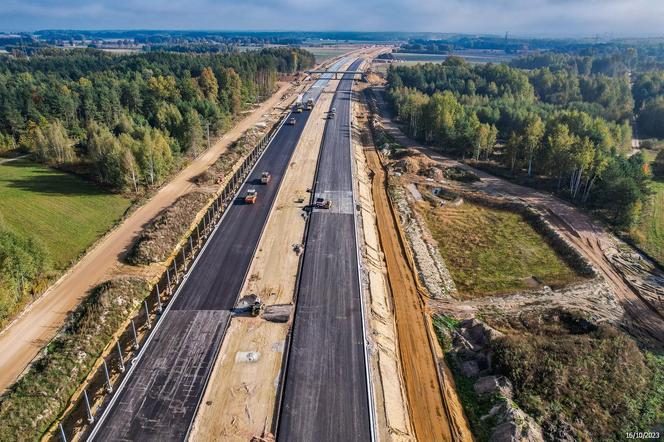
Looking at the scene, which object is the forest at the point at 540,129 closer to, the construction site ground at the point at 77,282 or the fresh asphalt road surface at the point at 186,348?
the fresh asphalt road surface at the point at 186,348

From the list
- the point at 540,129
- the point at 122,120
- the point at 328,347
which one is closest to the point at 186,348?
the point at 328,347

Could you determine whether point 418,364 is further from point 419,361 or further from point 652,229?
point 652,229

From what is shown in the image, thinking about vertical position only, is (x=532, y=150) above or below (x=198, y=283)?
above

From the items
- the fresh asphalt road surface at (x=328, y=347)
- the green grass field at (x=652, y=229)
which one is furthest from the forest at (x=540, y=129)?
the fresh asphalt road surface at (x=328, y=347)

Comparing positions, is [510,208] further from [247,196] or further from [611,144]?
[247,196]

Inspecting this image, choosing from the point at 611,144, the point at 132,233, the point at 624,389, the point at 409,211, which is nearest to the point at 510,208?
the point at 409,211

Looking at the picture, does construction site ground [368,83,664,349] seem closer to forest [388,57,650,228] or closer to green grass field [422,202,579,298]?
green grass field [422,202,579,298]
